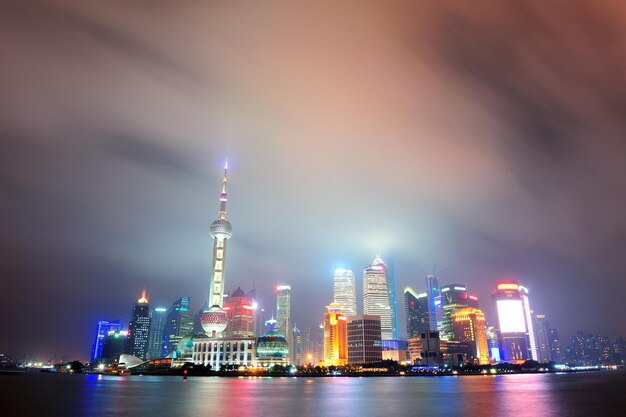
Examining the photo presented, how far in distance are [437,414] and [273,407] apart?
2395 cm

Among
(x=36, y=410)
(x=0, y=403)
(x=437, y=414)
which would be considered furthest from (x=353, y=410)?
(x=0, y=403)

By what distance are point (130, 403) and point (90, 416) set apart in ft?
63.7

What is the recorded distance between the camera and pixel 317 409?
64.1 m

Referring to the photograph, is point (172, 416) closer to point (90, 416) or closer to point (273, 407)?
point (90, 416)

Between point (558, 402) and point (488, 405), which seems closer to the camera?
point (488, 405)

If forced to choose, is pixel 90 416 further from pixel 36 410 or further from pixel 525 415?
pixel 525 415

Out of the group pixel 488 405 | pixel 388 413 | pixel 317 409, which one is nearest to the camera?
pixel 388 413

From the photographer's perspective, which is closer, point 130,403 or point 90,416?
point 90,416

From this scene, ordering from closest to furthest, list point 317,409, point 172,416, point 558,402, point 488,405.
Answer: point 172,416 → point 317,409 → point 488,405 → point 558,402

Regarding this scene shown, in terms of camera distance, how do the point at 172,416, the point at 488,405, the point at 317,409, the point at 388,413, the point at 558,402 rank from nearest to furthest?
the point at 172,416
the point at 388,413
the point at 317,409
the point at 488,405
the point at 558,402

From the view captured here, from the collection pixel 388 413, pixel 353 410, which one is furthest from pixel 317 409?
pixel 388 413

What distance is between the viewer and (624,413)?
187 feet

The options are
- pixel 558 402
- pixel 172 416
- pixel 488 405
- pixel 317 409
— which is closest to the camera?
pixel 172 416

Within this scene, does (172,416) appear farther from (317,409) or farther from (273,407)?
(317,409)
